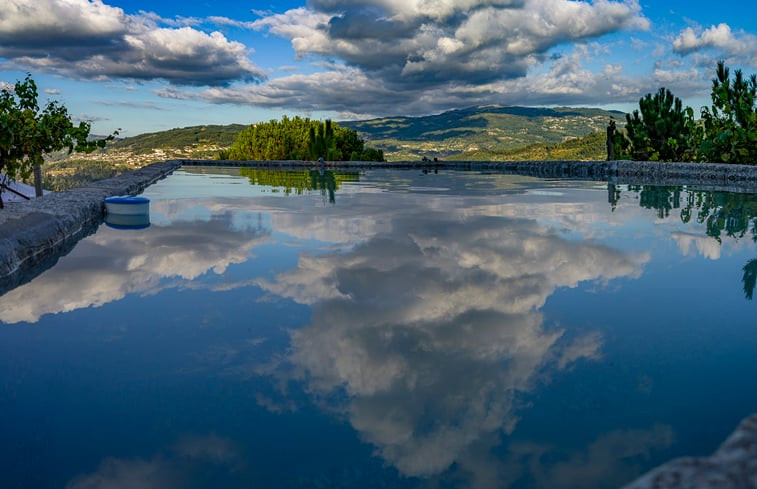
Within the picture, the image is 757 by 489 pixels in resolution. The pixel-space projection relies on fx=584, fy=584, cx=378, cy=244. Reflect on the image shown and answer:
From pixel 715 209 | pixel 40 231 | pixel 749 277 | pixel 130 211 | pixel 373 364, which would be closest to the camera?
pixel 373 364

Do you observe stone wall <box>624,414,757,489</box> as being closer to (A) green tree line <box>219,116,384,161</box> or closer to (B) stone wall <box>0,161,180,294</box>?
(B) stone wall <box>0,161,180,294</box>

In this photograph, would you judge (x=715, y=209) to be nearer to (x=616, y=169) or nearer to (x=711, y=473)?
(x=711, y=473)

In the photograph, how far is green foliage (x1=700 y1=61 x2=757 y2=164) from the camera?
22859 millimetres

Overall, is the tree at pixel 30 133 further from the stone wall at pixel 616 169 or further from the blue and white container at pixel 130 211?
the stone wall at pixel 616 169

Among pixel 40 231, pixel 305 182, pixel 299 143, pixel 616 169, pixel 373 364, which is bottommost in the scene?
pixel 373 364

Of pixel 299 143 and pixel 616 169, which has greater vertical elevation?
pixel 299 143

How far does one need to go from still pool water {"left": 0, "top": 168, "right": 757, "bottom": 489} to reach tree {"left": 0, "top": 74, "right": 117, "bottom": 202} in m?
4.04

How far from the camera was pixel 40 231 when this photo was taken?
722 cm

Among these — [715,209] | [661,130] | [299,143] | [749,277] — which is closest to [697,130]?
[661,130]

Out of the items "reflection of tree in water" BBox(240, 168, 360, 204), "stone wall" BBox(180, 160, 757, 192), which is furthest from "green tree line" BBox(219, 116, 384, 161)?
"reflection of tree in water" BBox(240, 168, 360, 204)

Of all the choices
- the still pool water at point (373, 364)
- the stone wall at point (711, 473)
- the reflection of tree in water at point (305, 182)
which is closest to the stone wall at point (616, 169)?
the reflection of tree in water at point (305, 182)

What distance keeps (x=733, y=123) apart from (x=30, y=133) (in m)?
24.7

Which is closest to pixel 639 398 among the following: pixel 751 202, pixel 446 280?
pixel 446 280

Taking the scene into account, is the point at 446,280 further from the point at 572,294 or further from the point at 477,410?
the point at 477,410
